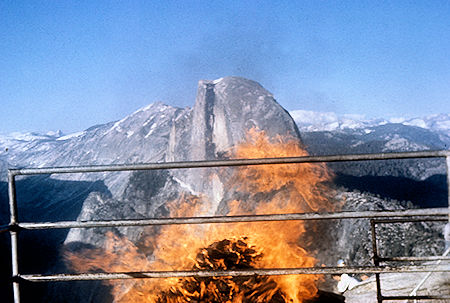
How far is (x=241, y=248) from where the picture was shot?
6.34 metres

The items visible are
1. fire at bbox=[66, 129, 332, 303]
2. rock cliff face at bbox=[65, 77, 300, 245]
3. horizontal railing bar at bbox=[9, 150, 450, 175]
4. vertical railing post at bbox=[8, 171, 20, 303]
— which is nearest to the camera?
horizontal railing bar at bbox=[9, 150, 450, 175]

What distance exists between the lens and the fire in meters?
5.31

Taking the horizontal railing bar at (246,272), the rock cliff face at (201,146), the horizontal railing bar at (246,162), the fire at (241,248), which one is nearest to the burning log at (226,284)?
the fire at (241,248)

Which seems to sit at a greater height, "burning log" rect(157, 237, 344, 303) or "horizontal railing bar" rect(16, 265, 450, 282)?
"horizontal railing bar" rect(16, 265, 450, 282)

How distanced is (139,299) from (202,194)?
50.0ft

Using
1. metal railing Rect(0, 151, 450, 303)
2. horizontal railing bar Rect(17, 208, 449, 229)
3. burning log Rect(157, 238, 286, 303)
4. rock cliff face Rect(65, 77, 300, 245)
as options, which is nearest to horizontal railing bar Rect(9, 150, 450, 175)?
metal railing Rect(0, 151, 450, 303)

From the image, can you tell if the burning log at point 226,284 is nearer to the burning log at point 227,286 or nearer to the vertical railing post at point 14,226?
the burning log at point 227,286

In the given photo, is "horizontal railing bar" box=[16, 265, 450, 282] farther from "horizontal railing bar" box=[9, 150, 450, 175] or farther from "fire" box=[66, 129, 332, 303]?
"fire" box=[66, 129, 332, 303]

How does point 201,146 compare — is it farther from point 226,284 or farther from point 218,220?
point 218,220

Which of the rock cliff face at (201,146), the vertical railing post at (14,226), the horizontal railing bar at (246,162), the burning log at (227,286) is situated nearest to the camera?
the horizontal railing bar at (246,162)

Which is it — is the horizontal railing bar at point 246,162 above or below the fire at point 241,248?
above

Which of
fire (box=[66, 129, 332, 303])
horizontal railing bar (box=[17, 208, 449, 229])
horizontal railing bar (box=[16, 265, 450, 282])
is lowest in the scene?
fire (box=[66, 129, 332, 303])

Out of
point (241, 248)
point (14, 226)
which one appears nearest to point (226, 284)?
point (241, 248)

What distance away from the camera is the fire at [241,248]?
209 inches
